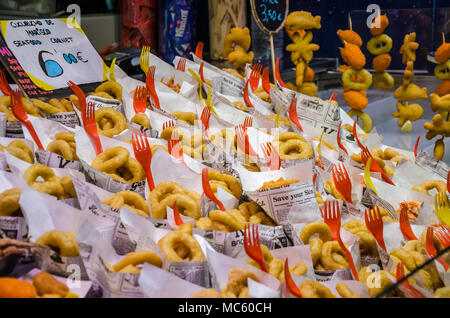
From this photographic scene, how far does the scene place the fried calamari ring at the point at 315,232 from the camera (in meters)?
1.36

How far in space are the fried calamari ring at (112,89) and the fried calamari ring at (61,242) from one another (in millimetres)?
1255

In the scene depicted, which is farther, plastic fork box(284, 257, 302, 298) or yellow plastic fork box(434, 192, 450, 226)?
yellow plastic fork box(434, 192, 450, 226)

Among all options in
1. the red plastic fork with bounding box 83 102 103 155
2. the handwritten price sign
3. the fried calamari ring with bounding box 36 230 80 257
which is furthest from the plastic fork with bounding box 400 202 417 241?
the handwritten price sign

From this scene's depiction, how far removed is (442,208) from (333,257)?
474 mm

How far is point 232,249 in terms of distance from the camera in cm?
127

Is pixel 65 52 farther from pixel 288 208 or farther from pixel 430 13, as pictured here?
pixel 430 13

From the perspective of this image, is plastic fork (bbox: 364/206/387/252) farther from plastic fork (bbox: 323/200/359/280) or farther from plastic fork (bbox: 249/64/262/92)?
plastic fork (bbox: 249/64/262/92)

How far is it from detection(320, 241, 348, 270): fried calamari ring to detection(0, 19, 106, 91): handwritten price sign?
1.57m

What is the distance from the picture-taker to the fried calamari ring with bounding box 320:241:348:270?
1271 mm

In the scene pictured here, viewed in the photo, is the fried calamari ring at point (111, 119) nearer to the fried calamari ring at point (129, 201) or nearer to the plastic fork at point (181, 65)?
the fried calamari ring at point (129, 201)

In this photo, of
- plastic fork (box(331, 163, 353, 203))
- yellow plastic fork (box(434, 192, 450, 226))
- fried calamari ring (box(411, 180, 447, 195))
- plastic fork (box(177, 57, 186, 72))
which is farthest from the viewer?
plastic fork (box(177, 57, 186, 72))

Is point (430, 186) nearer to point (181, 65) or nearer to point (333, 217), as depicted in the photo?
point (333, 217)

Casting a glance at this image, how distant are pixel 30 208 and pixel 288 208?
696mm

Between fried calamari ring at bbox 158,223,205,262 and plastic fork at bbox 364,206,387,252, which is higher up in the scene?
fried calamari ring at bbox 158,223,205,262
